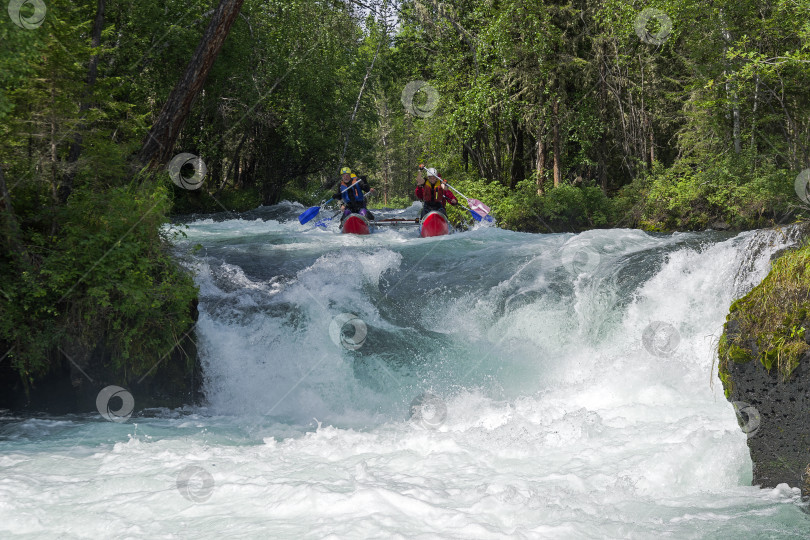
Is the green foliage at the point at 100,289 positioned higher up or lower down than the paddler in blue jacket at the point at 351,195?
lower down

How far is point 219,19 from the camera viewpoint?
8.91m

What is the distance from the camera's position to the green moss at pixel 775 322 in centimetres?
360

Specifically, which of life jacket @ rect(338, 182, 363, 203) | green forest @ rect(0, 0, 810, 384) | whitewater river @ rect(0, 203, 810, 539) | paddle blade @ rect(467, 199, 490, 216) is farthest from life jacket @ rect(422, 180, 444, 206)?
green forest @ rect(0, 0, 810, 384)

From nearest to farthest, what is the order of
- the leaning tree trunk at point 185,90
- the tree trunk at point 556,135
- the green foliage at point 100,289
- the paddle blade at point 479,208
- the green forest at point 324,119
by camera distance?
the green foliage at point 100,289 → the green forest at point 324,119 → the leaning tree trunk at point 185,90 → the paddle blade at point 479,208 → the tree trunk at point 556,135

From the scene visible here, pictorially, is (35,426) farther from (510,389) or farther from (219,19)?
(219,19)

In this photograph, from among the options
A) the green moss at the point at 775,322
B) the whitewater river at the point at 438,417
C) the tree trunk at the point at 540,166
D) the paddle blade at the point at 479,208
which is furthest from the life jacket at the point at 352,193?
the green moss at the point at 775,322

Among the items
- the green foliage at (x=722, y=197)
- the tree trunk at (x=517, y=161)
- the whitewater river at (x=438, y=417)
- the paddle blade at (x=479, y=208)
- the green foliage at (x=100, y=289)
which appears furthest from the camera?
the tree trunk at (x=517, y=161)

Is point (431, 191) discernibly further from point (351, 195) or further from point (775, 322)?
point (775, 322)

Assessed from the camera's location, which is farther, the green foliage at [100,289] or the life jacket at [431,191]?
the life jacket at [431,191]

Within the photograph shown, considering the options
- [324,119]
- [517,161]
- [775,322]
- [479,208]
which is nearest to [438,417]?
[775,322]

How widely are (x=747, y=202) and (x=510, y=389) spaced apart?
32.3 feet

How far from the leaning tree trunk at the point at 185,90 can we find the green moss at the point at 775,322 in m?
7.66

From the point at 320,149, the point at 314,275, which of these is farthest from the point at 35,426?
the point at 320,149

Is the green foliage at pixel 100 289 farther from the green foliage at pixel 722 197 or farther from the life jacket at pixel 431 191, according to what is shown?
the green foliage at pixel 722 197
